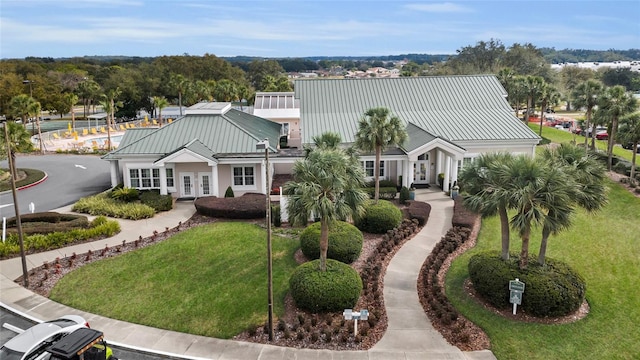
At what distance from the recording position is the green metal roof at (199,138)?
33031mm

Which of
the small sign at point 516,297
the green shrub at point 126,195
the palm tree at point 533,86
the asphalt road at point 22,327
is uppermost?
the palm tree at point 533,86

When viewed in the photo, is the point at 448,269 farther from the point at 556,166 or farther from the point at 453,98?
the point at 453,98

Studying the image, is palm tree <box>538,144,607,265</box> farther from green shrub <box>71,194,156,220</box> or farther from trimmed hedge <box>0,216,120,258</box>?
green shrub <box>71,194,156,220</box>

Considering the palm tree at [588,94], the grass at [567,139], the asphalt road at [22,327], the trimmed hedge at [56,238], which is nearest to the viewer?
the asphalt road at [22,327]

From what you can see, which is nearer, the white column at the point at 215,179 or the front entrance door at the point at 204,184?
the white column at the point at 215,179

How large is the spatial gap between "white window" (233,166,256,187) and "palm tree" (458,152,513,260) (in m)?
17.4

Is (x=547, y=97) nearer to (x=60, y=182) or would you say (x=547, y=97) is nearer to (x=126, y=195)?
(x=126, y=195)

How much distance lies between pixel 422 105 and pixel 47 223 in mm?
28743

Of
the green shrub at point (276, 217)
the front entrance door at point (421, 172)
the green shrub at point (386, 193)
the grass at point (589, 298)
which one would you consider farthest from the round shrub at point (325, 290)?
the front entrance door at point (421, 172)

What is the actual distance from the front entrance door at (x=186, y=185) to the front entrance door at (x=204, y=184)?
60 centimetres

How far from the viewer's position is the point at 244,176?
33688 millimetres

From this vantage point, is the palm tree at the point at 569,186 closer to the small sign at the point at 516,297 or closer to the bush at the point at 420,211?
the small sign at the point at 516,297

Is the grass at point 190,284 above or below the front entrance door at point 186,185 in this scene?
below

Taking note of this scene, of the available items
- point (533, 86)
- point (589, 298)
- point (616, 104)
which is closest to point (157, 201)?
point (589, 298)
